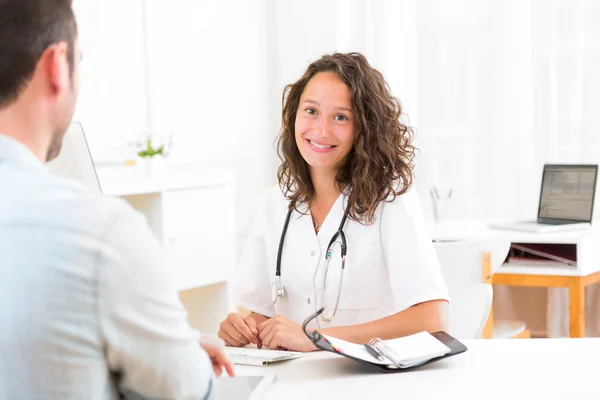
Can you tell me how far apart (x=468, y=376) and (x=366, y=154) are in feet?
2.44

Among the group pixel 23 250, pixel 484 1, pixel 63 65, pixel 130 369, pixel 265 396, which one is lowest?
pixel 265 396

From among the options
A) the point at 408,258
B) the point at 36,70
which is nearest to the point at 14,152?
the point at 36,70

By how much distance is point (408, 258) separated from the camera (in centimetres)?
193

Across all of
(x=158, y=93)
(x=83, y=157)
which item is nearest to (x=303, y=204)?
(x=83, y=157)

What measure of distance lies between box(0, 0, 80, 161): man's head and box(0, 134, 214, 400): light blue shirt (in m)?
0.07

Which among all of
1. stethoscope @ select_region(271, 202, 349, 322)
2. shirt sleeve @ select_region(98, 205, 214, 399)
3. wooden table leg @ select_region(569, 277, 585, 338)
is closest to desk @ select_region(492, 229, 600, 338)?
wooden table leg @ select_region(569, 277, 585, 338)

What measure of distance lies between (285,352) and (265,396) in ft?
0.83

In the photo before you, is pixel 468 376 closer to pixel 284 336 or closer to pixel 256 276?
pixel 284 336

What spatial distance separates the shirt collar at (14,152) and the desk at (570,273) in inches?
97.5

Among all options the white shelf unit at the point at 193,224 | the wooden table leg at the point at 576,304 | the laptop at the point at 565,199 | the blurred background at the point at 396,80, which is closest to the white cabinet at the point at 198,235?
the white shelf unit at the point at 193,224

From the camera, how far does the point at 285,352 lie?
161 cm

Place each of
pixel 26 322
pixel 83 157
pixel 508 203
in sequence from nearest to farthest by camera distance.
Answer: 1. pixel 26 322
2. pixel 83 157
3. pixel 508 203

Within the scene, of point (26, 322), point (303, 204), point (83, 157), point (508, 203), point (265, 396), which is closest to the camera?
point (26, 322)

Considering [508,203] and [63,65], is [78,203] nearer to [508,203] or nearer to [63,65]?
[63,65]
